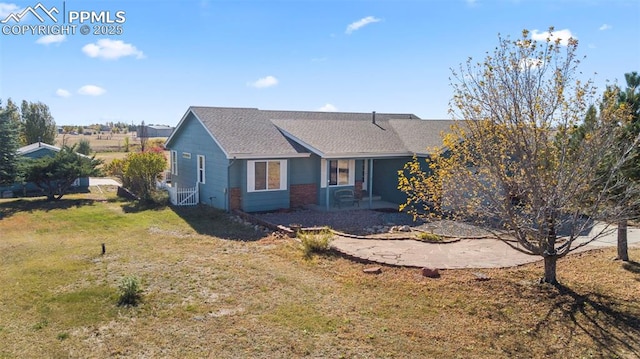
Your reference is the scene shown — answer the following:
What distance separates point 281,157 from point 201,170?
449 cm

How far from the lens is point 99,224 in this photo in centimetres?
1611

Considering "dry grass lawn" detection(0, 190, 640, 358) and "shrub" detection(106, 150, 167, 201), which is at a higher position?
"shrub" detection(106, 150, 167, 201)

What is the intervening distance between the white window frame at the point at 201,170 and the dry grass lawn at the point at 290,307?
737cm

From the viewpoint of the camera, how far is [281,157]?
18.1 meters

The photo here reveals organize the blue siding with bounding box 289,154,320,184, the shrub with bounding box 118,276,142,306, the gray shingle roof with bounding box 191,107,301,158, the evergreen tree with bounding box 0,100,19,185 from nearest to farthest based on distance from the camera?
the shrub with bounding box 118,276,142,306
the gray shingle roof with bounding box 191,107,301,158
the blue siding with bounding box 289,154,320,184
the evergreen tree with bounding box 0,100,19,185

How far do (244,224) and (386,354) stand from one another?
10248mm

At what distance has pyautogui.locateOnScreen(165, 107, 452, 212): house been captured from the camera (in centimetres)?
1806

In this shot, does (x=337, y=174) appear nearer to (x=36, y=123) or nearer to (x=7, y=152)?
(x=7, y=152)

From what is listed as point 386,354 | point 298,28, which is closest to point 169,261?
point 386,354

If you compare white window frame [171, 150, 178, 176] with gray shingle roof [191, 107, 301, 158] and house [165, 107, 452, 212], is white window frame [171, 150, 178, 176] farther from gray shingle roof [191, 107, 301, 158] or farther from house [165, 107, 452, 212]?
gray shingle roof [191, 107, 301, 158]

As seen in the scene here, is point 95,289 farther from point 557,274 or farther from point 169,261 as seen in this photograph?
point 557,274

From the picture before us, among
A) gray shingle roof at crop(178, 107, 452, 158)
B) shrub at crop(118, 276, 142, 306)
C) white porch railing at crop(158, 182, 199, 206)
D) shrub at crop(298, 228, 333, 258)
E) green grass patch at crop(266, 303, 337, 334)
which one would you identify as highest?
gray shingle roof at crop(178, 107, 452, 158)

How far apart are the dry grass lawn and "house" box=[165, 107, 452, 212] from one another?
551 centimetres

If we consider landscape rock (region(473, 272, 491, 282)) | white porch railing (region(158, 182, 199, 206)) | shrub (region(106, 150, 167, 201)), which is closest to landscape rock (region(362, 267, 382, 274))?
landscape rock (region(473, 272, 491, 282))
